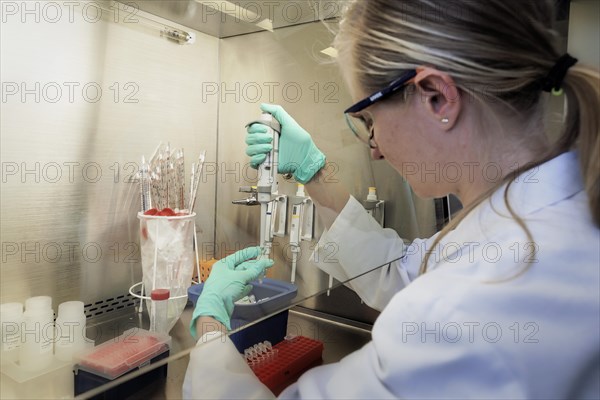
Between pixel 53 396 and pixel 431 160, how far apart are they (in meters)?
0.80

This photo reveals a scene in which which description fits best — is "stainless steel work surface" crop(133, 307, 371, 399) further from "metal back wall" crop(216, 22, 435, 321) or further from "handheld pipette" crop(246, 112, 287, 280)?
"handheld pipette" crop(246, 112, 287, 280)

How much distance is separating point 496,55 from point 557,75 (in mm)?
111

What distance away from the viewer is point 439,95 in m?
0.78

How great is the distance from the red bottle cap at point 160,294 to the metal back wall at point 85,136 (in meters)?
0.14

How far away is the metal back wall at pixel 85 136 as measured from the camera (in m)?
1.03

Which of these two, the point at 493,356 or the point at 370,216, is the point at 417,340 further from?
the point at 370,216

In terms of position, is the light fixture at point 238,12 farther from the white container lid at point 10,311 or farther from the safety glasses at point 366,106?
the white container lid at point 10,311

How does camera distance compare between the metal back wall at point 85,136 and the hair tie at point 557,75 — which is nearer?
the hair tie at point 557,75

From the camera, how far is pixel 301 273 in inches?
43.0

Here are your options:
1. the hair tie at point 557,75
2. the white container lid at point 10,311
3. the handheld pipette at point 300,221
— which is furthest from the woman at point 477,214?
the white container lid at point 10,311

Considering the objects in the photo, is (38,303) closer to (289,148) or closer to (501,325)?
(289,148)

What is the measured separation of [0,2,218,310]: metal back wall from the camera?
1.03m

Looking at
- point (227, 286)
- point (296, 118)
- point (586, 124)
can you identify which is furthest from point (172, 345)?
point (586, 124)

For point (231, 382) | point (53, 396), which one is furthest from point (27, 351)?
point (231, 382)
